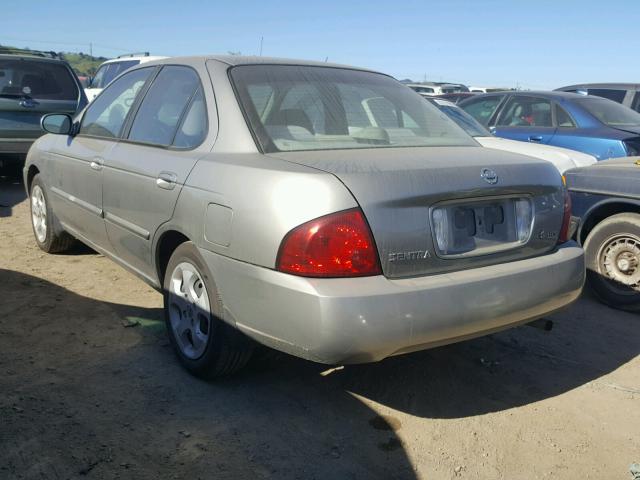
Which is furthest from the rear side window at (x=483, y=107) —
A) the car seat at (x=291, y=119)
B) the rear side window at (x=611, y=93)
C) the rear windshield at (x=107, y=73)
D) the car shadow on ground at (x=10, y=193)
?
the rear windshield at (x=107, y=73)

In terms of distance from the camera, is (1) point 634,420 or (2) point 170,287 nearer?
(1) point 634,420

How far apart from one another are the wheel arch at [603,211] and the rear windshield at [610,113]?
288 centimetres

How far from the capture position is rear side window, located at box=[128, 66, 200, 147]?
137 inches

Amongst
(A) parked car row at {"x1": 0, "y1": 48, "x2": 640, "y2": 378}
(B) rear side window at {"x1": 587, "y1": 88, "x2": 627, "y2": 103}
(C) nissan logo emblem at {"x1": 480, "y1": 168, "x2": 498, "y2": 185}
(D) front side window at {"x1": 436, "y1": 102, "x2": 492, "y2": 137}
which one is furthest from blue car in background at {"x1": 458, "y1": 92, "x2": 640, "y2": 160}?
(C) nissan logo emblem at {"x1": 480, "y1": 168, "x2": 498, "y2": 185}

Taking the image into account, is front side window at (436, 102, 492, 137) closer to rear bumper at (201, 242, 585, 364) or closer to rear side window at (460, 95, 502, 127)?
rear side window at (460, 95, 502, 127)

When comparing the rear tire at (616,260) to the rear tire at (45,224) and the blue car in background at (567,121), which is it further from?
the rear tire at (45,224)

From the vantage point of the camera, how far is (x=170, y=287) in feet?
11.1

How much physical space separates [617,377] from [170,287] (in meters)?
2.58

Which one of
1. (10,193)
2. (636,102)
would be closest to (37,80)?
(10,193)

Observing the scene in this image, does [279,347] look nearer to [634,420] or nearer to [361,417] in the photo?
[361,417]

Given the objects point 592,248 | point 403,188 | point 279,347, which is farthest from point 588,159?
point 279,347

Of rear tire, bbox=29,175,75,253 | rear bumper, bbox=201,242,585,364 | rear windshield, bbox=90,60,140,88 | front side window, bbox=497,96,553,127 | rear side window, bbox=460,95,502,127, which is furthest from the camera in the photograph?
rear windshield, bbox=90,60,140,88

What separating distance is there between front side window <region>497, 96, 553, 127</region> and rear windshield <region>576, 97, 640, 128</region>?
43 cm

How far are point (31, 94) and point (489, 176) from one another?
7667 millimetres
